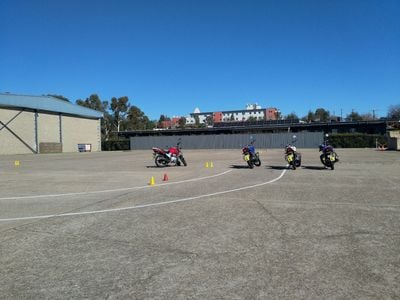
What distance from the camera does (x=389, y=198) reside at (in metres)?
9.63

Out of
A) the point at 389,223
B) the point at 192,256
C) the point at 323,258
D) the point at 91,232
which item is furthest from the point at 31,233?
the point at 389,223

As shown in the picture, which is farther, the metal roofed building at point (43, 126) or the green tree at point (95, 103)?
the green tree at point (95, 103)

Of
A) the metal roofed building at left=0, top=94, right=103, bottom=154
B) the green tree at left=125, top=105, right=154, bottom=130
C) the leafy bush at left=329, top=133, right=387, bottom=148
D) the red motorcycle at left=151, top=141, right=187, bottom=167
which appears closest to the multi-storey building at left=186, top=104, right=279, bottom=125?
the green tree at left=125, top=105, right=154, bottom=130

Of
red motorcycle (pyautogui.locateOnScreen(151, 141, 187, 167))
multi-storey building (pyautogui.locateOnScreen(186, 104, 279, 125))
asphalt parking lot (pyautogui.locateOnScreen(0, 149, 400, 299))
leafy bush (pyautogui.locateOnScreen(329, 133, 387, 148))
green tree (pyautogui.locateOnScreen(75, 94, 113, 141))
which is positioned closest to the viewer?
asphalt parking lot (pyautogui.locateOnScreen(0, 149, 400, 299))

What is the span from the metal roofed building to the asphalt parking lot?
50453 mm

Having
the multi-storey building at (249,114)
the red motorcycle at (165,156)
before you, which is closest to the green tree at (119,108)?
the multi-storey building at (249,114)

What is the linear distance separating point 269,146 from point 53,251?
2560 inches

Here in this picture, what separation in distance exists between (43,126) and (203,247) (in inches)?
2419

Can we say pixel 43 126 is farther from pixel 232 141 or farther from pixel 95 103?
pixel 95 103

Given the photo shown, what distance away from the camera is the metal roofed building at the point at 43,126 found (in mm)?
55500

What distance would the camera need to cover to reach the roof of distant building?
5601cm

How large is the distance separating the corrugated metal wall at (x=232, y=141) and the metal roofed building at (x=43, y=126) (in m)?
10.7

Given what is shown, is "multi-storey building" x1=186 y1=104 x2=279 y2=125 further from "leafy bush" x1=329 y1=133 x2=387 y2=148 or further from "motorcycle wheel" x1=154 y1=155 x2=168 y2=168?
"motorcycle wheel" x1=154 y1=155 x2=168 y2=168

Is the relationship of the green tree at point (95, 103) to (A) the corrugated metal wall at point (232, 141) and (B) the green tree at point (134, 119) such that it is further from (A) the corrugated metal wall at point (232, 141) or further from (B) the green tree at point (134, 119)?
(A) the corrugated metal wall at point (232, 141)
